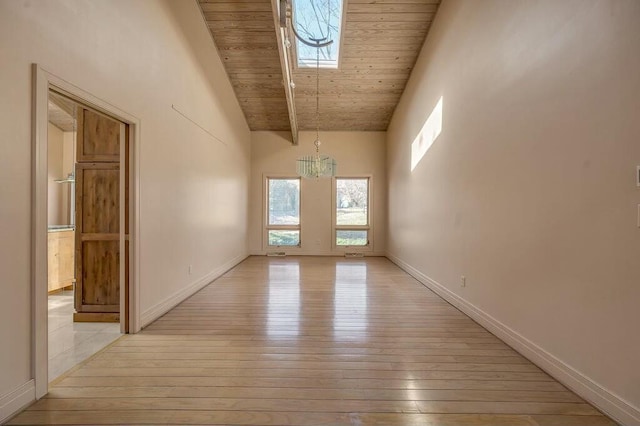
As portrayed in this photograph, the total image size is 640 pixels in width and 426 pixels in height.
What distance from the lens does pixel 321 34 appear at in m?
5.24

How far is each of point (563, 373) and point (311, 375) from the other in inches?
65.4

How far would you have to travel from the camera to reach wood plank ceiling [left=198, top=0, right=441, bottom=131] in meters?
4.76

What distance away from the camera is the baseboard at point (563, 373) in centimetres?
175

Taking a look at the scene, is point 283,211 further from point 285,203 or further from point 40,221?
point 40,221

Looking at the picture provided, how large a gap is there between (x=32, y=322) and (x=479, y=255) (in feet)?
Result: 11.8

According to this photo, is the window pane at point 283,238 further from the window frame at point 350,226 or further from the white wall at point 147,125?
the white wall at point 147,125

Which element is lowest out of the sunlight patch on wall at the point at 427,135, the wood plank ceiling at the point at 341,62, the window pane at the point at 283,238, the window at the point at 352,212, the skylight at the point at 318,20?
the window pane at the point at 283,238

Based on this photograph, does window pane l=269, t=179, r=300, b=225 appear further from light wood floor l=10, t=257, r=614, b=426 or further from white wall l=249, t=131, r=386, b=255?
light wood floor l=10, t=257, r=614, b=426

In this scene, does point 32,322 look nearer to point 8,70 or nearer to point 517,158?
point 8,70

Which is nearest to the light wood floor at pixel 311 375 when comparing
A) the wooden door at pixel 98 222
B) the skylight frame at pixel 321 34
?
the wooden door at pixel 98 222

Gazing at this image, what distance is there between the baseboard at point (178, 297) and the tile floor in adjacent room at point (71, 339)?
0.91ft

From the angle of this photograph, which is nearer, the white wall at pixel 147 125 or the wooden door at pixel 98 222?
the white wall at pixel 147 125

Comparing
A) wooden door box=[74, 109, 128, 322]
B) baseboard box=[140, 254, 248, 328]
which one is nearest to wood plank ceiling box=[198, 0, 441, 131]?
wooden door box=[74, 109, 128, 322]

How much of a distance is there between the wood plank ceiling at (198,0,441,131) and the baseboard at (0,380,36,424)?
477 cm
